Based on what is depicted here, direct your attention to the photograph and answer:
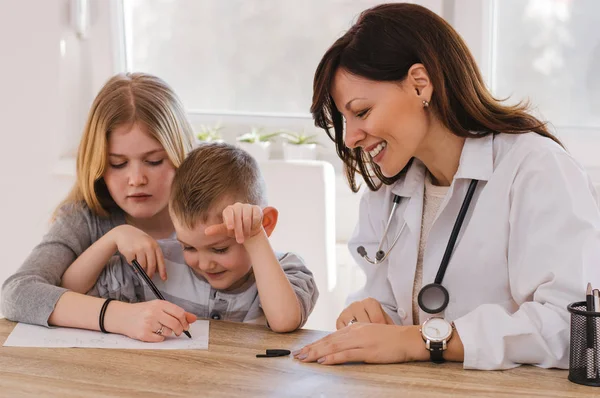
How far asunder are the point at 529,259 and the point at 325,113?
53 centimetres

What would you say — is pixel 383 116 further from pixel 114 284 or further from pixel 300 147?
pixel 300 147

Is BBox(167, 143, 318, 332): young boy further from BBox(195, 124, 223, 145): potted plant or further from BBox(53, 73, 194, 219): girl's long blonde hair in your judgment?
BBox(195, 124, 223, 145): potted plant

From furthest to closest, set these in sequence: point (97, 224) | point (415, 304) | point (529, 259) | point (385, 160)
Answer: point (97, 224)
point (415, 304)
point (385, 160)
point (529, 259)

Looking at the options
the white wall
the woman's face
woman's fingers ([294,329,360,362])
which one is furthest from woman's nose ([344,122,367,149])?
the white wall

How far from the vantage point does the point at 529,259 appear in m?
1.44

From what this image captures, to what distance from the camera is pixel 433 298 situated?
5.29 ft

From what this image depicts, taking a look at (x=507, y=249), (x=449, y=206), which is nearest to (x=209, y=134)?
(x=449, y=206)

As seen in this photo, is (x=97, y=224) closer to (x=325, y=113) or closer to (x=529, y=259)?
(x=325, y=113)

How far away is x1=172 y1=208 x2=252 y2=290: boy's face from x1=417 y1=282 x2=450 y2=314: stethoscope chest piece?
0.36m

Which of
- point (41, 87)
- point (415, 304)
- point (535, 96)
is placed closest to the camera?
point (415, 304)

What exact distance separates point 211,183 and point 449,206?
1.53ft

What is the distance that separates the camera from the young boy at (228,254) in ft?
5.29

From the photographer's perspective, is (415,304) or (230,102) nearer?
(415,304)

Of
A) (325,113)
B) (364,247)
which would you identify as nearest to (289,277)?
(364,247)
